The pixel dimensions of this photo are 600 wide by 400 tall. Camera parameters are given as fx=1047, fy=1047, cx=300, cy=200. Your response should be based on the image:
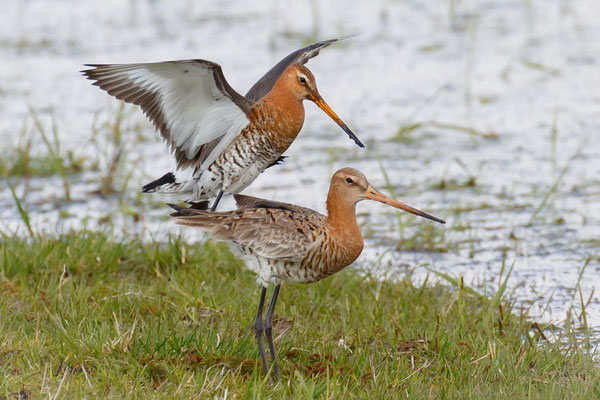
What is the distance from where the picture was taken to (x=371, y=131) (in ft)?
31.6

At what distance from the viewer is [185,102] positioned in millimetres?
6000

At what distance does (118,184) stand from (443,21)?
192 inches

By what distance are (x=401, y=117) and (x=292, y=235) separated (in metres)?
5.04

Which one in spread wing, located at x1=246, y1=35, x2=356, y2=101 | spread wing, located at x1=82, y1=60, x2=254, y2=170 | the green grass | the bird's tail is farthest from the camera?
spread wing, located at x1=246, y1=35, x2=356, y2=101

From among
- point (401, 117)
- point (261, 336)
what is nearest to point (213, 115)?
point (261, 336)

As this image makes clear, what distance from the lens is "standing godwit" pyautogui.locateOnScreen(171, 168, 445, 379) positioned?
197 inches

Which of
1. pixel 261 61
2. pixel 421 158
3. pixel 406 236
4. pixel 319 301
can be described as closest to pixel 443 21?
pixel 261 61

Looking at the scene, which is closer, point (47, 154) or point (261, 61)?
point (47, 154)

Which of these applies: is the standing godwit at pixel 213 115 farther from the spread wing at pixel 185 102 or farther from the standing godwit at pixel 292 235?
the standing godwit at pixel 292 235

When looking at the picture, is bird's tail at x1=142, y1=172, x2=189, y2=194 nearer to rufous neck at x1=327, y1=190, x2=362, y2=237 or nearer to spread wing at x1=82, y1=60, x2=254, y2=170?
spread wing at x1=82, y1=60, x2=254, y2=170

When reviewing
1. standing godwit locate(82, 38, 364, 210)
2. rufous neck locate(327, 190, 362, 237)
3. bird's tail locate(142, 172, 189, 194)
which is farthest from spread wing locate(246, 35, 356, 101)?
rufous neck locate(327, 190, 362, 237)

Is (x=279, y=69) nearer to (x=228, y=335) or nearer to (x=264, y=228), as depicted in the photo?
(x=264, y=228)

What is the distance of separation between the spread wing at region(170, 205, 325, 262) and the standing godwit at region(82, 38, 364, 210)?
702 millimetres

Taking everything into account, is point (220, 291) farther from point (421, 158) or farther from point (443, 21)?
point (443, 21)
